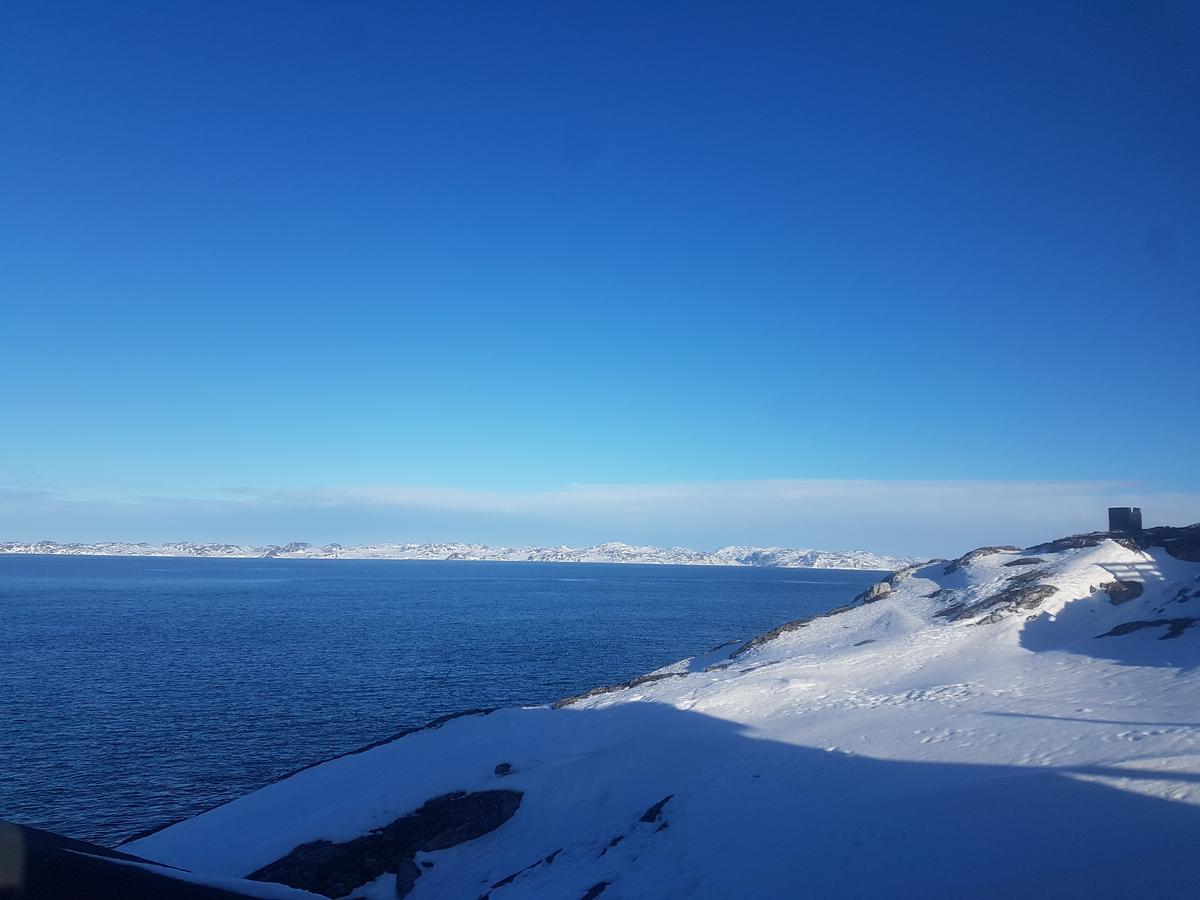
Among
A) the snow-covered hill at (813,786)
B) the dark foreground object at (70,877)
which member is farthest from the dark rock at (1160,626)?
the dark foreground object at (70,877)

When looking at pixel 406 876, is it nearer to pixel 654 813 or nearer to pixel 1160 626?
pixel 654 813

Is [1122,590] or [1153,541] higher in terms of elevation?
[1153,541]

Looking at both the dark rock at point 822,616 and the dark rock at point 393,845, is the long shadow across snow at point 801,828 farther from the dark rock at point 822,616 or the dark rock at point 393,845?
the dark rock at point 822,616

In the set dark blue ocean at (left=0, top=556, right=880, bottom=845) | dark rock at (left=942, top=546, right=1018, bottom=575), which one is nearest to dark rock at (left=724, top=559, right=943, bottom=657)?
dark rock at (left=942, top=546, right=1018, bottom=575)

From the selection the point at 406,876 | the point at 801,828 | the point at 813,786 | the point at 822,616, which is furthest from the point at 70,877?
the point at 822,616

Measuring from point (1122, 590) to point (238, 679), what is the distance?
54.5m

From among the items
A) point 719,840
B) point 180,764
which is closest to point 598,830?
point 719,840

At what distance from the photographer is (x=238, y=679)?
50.9m

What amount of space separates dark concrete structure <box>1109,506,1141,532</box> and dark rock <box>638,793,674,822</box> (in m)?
42.1

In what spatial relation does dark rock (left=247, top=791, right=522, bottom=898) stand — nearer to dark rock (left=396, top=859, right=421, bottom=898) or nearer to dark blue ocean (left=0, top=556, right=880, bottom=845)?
dark rock (left=396, top=859, right=421, bottom=898)

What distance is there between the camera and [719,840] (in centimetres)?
1287

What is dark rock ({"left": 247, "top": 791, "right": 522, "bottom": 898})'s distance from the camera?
52.7 feet

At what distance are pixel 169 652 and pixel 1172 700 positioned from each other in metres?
70.4

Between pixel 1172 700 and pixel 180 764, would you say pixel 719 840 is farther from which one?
pixel 180 764
